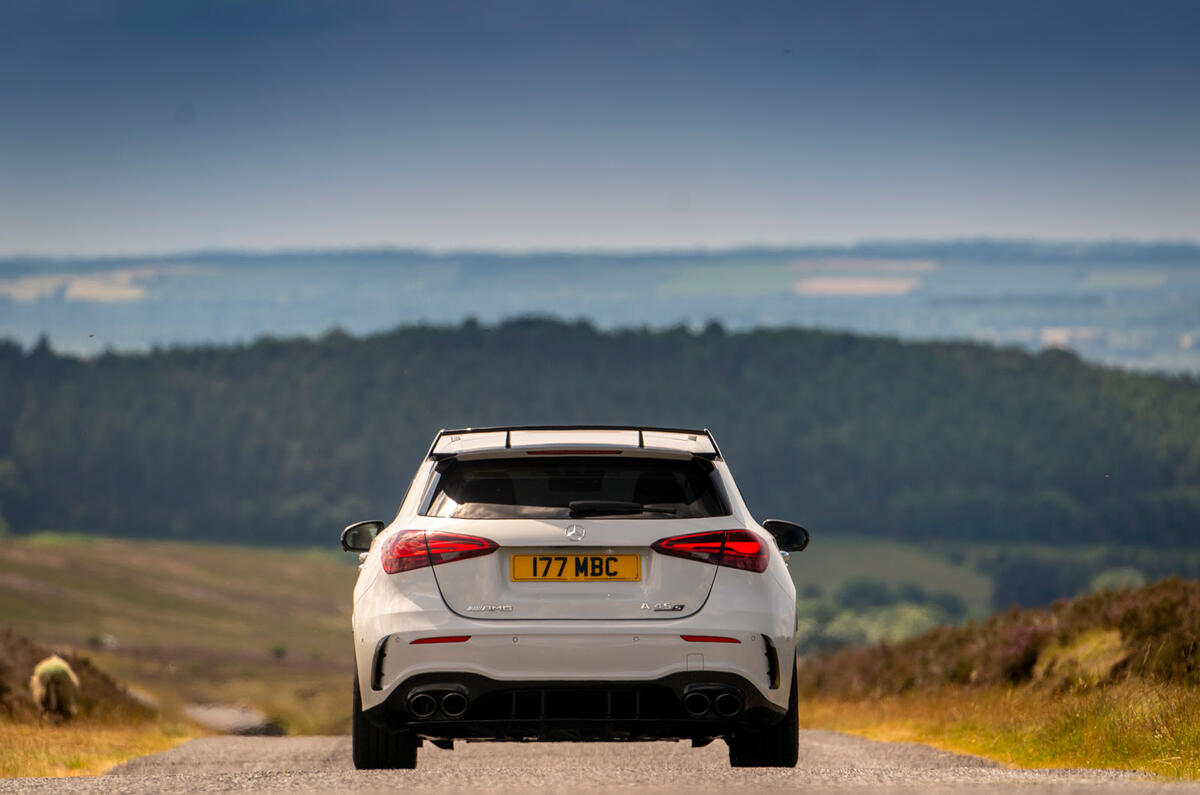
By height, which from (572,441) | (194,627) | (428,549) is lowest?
(194,627)

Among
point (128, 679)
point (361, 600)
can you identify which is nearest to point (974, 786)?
point (361, 600)

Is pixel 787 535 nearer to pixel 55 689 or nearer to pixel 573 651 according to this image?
pixel 573 651

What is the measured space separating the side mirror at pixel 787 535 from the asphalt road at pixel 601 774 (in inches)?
47.0

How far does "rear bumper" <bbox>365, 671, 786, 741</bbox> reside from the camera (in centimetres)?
725

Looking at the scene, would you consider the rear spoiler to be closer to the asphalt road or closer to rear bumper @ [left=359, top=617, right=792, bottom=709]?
rear bumper @ [left=359, top=617, right=792, bottom=709]

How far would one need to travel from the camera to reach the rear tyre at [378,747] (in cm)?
788

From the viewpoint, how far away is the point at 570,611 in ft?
23.6

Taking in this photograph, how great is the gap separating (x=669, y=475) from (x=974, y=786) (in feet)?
6.71

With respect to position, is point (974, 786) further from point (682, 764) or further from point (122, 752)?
point (122, 752)

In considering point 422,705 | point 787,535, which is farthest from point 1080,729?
point 422,705

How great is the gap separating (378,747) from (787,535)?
2.44 meters

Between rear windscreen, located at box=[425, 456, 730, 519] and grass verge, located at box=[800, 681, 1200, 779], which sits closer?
rear windscreen, located at box=[425, 456, 730, 519]

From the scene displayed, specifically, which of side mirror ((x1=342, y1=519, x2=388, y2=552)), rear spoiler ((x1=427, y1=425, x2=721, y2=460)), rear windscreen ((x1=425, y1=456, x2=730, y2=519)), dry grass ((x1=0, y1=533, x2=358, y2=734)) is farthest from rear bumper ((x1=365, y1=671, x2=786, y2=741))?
dry grass ((x1=0, y1=533, x2=358, y2=734))

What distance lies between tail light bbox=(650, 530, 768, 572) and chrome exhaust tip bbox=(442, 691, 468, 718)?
1.15 m
